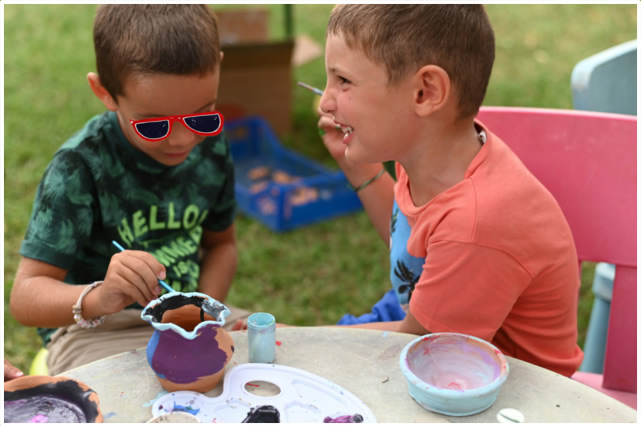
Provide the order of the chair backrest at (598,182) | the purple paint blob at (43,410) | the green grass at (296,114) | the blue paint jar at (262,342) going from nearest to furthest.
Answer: the purple paint blob at (43,410) < the blue paint jar at (262,342) < the chair backrest at (598,182) < the green grass at (296,114)

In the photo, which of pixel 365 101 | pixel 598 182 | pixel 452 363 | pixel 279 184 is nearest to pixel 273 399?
pixel 452 363

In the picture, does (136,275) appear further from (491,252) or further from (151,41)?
(491,252)

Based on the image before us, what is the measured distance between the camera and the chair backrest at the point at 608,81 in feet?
6.14

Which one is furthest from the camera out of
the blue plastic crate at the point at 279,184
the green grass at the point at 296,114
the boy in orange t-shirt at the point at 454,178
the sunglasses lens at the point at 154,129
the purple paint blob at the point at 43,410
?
the blue plastic crate at the point at 279,184

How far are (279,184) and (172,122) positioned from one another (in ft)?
6.03

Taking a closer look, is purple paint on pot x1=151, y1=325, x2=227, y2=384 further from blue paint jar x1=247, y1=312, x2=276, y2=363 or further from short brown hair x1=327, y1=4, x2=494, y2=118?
short brown hair x1=327, y1=4, x2=494, y2=118

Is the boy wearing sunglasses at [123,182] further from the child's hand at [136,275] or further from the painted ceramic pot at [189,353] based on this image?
the painted ceramic pot at [189,353]

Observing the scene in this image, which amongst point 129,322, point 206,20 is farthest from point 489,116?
point 129,322

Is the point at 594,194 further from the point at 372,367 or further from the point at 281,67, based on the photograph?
the point at 281,67

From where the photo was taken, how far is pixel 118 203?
62.6 inches

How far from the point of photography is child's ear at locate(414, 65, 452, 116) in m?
1.30

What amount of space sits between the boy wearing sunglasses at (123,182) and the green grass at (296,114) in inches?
41.1

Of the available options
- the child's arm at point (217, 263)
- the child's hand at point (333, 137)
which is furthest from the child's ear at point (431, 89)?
the child's arm at point (217, 263)

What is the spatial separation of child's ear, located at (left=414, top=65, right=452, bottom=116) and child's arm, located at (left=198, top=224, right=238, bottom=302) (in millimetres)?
753
